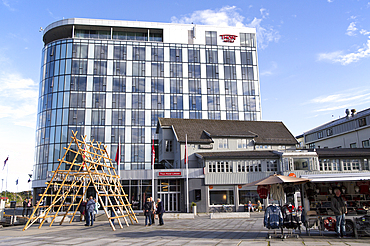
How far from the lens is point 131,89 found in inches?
2498

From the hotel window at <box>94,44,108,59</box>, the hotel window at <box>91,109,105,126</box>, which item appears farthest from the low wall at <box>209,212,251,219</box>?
the hotel window at <box>94,44,108,59</box>

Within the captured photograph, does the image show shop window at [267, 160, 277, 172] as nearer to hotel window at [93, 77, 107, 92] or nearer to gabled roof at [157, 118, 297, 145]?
gabled roof at [157, 118, 297, 145]

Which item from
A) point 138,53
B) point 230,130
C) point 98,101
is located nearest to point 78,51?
point 98,101

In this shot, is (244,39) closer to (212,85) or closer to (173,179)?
(212,85)

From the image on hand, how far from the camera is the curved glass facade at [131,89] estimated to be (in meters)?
60.6

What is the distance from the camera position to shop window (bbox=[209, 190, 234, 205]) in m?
39.5

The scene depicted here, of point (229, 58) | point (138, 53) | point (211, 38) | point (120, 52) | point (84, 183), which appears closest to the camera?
point (84, 183)

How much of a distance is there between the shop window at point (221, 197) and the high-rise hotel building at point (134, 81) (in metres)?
23.4

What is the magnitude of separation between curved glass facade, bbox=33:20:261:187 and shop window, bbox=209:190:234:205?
23.5 meters

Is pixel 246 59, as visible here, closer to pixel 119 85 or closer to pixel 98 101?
pixel 119 85

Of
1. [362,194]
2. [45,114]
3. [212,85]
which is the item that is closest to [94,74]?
[45,114]

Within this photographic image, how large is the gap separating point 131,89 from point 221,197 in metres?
32.3

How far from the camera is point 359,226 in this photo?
527 inches

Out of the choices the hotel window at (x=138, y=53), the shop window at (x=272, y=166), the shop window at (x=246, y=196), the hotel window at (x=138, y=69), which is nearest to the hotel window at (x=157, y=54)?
the hotel window at (x=138, y=53)
